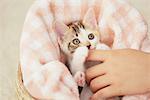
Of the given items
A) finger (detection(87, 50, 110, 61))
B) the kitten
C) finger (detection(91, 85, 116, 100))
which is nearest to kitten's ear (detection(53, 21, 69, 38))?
the kitten

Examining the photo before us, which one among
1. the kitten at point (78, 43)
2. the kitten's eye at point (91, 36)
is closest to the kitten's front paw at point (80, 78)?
the kitten at point (78, 43)

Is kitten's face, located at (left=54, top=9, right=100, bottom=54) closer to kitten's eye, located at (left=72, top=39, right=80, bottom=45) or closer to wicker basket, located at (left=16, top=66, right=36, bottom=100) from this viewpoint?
kitten's eye, located at (left=72, top=39, right=80, bottom=45)

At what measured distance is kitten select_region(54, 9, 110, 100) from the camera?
119 centimetres

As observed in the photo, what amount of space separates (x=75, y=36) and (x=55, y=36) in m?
0.07

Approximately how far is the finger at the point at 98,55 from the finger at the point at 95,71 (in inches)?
1.0

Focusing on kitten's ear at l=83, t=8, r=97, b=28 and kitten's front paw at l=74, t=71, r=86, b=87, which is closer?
kitten's front paw at l=74, t=71, r=86, b=87

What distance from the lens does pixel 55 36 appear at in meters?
1.24

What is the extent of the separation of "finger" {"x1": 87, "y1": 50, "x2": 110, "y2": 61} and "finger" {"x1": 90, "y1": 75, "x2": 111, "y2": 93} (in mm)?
65

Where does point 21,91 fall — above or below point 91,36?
below

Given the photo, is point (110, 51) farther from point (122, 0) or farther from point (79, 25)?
point (122, 0)

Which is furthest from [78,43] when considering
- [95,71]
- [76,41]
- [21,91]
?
[21,91]

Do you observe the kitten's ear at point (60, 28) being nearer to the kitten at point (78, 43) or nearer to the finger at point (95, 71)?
the kitten at point (78, 43)

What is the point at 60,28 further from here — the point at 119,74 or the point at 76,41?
the point at 119,74

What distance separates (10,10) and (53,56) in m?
Answer: 0.71
